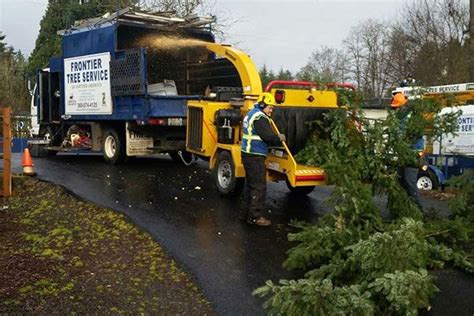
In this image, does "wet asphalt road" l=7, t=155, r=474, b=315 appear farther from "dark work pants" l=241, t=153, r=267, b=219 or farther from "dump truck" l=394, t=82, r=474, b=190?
"dump truck" l=394, t=82, r=474, b=190

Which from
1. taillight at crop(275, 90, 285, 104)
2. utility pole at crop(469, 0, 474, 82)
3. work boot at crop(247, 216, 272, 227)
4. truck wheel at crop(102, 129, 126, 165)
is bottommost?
work boot at crop(247, 216, 272, 227)

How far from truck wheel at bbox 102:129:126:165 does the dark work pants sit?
20.8ft

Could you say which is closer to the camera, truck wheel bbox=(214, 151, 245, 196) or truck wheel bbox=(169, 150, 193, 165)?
truck wheel bbox=(214, 151, 245, 196)

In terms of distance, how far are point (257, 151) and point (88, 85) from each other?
7.59m

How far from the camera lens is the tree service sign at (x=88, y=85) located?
13033 millimetres

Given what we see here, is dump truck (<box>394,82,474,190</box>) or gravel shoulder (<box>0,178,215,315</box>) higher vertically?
dump truck (<box>394,82,474,190</box>)

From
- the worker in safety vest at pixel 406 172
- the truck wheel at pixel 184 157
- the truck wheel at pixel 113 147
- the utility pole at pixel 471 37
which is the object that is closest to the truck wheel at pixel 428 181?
the utility pole at pixel 471 37

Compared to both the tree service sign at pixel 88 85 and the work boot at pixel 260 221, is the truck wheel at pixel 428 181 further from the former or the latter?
the tree service sign at pixel 88 85

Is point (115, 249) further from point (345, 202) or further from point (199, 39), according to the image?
point (199, 39)

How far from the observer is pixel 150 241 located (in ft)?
21.8

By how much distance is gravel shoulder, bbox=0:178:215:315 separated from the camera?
4.79 metres

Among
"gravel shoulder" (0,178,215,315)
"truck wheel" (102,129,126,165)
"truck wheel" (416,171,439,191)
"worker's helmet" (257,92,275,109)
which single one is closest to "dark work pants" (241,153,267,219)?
"worker's helmet" (257,92,275,109)

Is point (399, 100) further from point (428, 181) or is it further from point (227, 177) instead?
point (428, 181)

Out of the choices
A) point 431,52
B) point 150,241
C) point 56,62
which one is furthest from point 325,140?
point 431,52
